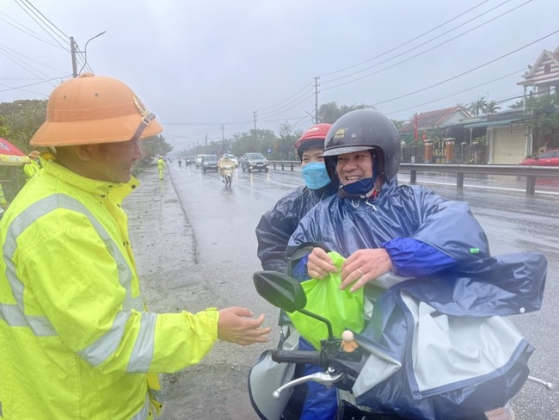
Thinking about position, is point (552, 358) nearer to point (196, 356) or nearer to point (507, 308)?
point (507, 308)

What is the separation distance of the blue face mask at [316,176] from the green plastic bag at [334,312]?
4.91 feet

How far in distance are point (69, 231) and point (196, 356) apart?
60cm

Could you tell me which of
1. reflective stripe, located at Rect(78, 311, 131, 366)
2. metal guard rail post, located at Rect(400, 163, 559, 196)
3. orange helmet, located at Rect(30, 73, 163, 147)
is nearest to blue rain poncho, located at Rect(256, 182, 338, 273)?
orange helmet, located at Rect(30, 73, 163, 147)

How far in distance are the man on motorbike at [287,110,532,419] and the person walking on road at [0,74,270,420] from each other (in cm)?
45

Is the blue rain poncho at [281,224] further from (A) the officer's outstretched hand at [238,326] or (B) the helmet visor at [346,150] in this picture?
(A) the officer's outstretched hand at [238,326]

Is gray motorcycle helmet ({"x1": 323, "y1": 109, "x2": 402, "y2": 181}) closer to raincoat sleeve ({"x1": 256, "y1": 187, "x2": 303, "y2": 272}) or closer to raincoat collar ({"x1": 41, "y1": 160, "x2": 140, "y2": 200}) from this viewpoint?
raincoat sleeve ({"x1": 256, "y1": 187, "x2": 303, "y2": 272})

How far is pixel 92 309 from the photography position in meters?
1.50

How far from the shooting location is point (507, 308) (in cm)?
156

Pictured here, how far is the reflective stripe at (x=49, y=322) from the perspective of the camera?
5.07 feet

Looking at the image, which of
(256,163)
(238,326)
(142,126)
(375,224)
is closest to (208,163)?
(256,163)

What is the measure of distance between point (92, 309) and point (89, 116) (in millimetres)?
694

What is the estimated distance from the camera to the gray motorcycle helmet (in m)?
2.35

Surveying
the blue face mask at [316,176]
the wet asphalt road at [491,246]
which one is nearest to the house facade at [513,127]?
the wet asphalt road at [491,246]

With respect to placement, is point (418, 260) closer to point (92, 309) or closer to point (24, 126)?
point (92, 309)
